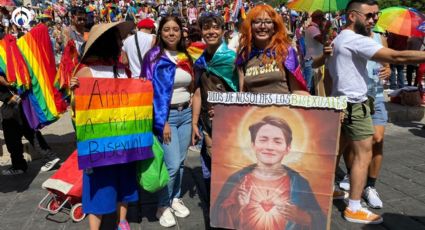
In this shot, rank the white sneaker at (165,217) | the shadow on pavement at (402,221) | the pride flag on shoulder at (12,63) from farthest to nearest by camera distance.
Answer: the pride flag on shoulder at (12,63), the white sneaker at (165,217), the shadow on pavement at (402,221)

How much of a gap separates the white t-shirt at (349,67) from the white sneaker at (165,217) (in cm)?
181

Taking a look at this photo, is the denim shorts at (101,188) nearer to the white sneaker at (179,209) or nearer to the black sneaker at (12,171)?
the white sneaker at (179,209)

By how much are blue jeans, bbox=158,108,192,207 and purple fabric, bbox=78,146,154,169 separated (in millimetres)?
375

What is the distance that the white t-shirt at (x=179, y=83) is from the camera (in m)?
3.46

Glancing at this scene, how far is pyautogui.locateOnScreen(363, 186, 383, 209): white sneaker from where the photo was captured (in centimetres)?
378

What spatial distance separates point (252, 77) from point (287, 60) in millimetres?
284

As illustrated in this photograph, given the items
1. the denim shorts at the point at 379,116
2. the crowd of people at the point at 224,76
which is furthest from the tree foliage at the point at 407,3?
the crowd of people at the point at 224,76

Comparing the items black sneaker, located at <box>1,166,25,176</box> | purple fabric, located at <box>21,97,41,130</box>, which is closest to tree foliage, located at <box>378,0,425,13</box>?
purple fabric, located at <box>21,97,41,130</box>

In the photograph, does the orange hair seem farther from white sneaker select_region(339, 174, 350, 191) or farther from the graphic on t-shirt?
white sneaker select_region(339, 174, 350, 191)

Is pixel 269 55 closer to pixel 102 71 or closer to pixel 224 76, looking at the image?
pixel 224 76

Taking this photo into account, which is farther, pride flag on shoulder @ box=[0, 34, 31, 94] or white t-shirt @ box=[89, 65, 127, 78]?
pride flag on shoulder @ box=[0, 34, 31, 94]

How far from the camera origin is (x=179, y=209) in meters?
3.78

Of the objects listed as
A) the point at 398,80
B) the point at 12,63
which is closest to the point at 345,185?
the point at 12,63

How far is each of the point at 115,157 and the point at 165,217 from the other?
0.90m
